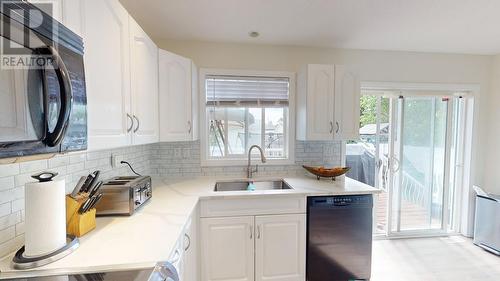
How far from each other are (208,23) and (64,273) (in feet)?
6.86

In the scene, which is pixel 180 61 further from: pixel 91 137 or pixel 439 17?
pixel 439 17

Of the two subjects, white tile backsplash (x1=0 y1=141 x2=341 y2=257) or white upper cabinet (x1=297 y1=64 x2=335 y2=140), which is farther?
white upper cabinet (x1=297 y1=64 x2=335 y2=140)

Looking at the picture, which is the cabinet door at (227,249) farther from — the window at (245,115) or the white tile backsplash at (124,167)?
the window at (245,115)

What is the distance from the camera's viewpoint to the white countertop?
91cm

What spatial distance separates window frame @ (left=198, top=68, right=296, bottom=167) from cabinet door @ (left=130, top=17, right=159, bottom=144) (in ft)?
2.33

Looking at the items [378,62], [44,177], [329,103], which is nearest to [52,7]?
[44,177]

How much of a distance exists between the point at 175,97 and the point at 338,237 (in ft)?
6.46

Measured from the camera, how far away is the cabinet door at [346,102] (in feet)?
8.16

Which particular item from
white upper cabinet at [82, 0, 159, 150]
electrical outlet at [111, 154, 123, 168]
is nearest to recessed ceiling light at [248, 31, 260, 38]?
white upper cabinet at [82, 0, 159, 150]

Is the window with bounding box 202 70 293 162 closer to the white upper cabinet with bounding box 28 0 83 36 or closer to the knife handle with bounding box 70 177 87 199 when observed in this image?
the knife handle with bounding box 70 177 87 199

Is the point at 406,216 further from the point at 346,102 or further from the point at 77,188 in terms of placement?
the point at 77,188

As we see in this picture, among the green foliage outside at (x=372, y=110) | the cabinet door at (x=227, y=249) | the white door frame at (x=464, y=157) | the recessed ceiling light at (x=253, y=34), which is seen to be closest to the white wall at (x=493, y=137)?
the white door frame at (x=464, y=157)

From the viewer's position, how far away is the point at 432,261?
8.44 ft

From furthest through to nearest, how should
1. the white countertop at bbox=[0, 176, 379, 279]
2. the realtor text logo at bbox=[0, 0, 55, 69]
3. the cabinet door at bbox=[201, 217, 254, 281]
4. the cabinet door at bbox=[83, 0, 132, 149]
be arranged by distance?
the cabinet door at bbox=[201, 217, 254, 281], the cabinet door at bbox=[83, 0, 132, 149], the white countertop at bbox=[0, 176, 379, 279], the realtor text logo at bbox=[0, 0, 55, 69]
